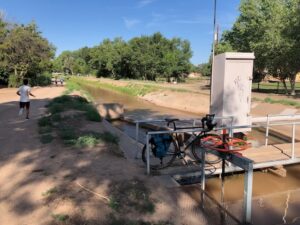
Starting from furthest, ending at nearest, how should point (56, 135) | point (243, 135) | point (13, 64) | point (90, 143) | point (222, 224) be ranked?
Result: point (13, 64)
point (243, 135)
point (56, 135)
point (90, 143)
point (222, 224)

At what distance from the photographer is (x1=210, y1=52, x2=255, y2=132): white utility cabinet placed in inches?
427

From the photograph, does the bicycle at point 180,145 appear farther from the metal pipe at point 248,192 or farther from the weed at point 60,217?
the weed at point 60,217

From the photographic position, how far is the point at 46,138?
10.0m

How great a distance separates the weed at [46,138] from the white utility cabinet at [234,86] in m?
5.19

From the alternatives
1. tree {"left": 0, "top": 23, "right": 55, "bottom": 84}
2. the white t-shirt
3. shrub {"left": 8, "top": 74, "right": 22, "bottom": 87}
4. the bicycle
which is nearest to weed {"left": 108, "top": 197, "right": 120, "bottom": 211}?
the bicycle

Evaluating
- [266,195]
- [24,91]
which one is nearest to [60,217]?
[266,195]

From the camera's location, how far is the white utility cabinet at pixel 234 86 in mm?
10852

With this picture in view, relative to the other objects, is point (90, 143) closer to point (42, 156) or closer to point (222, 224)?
point (42, 156)

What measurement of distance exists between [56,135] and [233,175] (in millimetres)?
5320

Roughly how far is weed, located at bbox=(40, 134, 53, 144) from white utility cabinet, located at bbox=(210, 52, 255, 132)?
17.0 ft

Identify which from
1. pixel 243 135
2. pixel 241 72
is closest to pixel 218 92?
pixel 241 72

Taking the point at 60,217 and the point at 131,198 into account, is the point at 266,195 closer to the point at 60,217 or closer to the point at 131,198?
the point at 131,198

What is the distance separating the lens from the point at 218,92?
11219 mm

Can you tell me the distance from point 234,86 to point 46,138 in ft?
19.4
